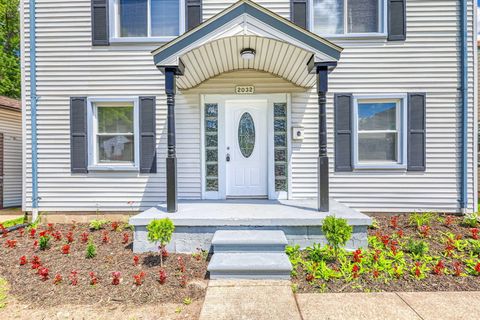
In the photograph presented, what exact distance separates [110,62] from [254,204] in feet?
13.1

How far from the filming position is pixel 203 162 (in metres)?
5.55

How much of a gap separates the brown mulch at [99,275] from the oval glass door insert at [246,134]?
2.47 m

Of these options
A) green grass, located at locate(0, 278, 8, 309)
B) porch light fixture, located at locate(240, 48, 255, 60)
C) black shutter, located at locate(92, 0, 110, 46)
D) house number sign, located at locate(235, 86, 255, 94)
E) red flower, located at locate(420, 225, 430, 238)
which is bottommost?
green grass, located at locate(0, 278, 8, 309)

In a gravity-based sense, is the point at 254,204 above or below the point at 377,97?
below

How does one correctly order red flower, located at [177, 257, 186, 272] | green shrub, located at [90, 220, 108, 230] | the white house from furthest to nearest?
the white house, green shrub, located at [90, 220, 108, 230], red flower, located at [177, 257, 186, 272]

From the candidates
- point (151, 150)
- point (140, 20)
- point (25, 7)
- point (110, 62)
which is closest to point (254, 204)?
point (151, 150)

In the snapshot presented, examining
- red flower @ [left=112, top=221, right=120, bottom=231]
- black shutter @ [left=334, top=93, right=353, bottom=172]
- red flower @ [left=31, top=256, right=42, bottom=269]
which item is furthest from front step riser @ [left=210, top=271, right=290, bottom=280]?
black shutter @ [left=334, top=93, right=353, bottom=172]

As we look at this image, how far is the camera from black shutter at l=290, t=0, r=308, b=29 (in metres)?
5.36

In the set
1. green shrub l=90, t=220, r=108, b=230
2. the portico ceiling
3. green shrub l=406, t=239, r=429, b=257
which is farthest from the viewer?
green shrub l=90, t=220, r=108, b=230

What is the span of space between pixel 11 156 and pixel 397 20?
1026 centimetres

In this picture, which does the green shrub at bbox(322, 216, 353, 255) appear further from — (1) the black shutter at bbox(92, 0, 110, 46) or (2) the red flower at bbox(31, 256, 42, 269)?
(1) the black shutter at bbox(92, 0, 110, 46)

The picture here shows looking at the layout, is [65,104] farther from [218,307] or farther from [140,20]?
[218,307]

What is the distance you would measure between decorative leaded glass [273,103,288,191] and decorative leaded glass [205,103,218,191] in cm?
120

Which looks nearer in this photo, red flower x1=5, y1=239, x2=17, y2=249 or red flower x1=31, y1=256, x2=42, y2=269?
Result: red flower x1=31, y1=256, x2=42, y2=269
